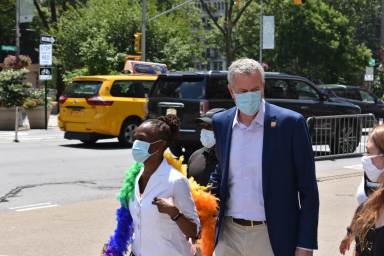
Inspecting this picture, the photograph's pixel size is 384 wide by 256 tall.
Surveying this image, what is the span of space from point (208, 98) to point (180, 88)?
2.63ft

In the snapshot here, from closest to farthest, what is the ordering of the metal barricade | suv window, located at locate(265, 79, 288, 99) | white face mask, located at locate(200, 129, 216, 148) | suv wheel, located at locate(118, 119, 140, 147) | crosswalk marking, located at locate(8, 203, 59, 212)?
white face mask, located at locate(200, 129, 216, 148) < crosswalk marking, located at locate(8, 203, 59, 212) < the metal barricade < suv window, located at locate(265, 79, 288, 99) < suv wheel, located at locate(118, 119, 140, 147)

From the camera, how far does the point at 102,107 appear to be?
54.1 feet

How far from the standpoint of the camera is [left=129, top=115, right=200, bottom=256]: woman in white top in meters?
3.46

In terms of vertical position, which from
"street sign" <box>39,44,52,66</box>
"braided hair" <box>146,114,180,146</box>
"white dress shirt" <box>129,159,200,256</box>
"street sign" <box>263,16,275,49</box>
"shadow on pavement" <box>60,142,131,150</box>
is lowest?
"shadow on pavement" <box>60,142,131,150</box>

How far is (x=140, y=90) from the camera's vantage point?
57.2ft

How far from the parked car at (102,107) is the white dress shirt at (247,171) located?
43.3 ft

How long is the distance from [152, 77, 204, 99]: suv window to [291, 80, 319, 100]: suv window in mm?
2582

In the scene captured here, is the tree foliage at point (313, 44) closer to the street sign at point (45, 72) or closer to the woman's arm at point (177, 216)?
the street sign at point (45, 72)

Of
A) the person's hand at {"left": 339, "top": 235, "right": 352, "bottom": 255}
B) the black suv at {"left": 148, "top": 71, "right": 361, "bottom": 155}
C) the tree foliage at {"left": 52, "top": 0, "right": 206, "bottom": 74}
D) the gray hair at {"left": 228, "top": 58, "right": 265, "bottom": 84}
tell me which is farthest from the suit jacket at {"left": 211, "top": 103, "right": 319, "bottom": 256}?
the tree foliage at {"left": 52, "top": 0, "right": 206, "bottom": 74}

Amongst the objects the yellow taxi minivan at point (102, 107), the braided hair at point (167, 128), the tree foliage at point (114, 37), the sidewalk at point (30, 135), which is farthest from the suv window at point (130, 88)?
the tree foliage at point (114, 37)

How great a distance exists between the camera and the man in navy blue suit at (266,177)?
3357mm

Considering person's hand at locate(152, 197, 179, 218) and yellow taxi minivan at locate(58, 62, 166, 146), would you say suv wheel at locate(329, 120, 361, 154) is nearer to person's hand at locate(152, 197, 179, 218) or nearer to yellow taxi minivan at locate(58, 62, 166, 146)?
yellow taxi minivan at locate(58, 62, 166, 146)

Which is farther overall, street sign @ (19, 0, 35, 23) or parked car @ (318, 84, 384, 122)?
street sign @ (19, 0, 35, 23)

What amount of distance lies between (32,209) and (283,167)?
6.18m
